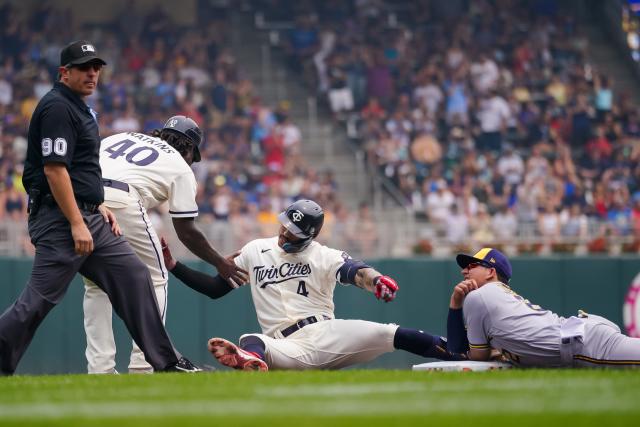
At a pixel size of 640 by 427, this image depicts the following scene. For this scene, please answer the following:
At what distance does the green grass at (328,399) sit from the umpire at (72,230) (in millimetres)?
435

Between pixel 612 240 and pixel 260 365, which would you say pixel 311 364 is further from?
pixel 612 240

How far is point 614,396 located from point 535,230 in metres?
9.64

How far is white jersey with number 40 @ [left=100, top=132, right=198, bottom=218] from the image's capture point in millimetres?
8336

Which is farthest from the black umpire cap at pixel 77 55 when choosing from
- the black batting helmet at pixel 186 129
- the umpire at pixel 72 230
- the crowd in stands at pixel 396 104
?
the crowd in stands at pixel 396 104

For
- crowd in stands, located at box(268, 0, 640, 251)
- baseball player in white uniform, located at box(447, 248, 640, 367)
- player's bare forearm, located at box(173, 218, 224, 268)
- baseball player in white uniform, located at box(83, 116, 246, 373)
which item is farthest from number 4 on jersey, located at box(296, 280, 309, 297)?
crowd in stands, located at box(268, 0, 640, 251)

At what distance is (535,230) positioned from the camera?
15023 millimetres

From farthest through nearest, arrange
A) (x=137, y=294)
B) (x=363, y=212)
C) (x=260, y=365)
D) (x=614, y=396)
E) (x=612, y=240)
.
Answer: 1. (x=363, y=212)
2. (x=612, y=240)
3. (x=260, y=365)
4. (x=137, y=294)
5. (x=614, y=396)

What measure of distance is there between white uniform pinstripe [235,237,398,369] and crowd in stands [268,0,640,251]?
23.4ft

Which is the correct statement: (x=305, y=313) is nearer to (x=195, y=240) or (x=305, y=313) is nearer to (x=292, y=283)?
(x=292, y=283)

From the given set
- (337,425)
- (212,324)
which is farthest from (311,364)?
(212,324)

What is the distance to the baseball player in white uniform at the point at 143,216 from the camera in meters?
8.20

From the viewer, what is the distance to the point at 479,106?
20828 mm

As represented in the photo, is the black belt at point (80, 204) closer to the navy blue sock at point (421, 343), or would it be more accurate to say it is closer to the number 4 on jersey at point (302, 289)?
the number 4 on jersey at point (302, 289)

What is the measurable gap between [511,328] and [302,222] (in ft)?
5.69
